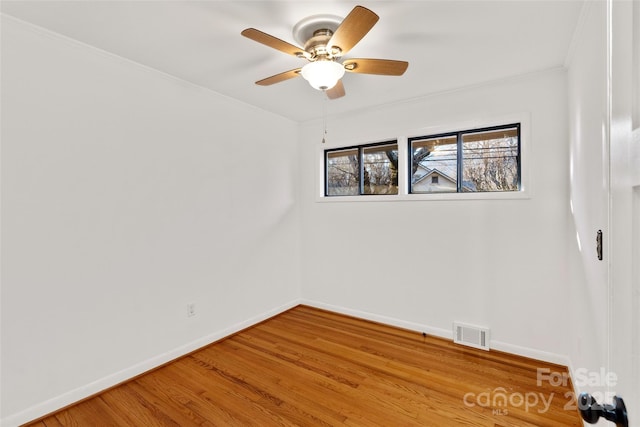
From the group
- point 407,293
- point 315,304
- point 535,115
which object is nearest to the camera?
point 535,115

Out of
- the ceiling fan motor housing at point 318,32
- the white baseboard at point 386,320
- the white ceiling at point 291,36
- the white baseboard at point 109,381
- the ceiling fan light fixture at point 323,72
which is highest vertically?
the white ceiling at point 291,36

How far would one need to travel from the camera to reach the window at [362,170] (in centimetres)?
359

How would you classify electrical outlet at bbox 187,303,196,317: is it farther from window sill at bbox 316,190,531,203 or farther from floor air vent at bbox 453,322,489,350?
floor air vent at bbox 453,322,489,350

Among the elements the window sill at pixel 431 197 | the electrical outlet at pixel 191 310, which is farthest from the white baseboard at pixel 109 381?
the window sill at pixel 431 197

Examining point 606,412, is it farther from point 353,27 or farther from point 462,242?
point 462,242

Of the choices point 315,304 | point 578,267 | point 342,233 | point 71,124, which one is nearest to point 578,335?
point 578,267

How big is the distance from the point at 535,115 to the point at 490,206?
32.9 inches

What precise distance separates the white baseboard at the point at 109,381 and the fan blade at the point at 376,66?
8.76ft

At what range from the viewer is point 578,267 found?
2135mm

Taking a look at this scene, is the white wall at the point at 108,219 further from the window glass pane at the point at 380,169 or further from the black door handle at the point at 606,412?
the black door handle at the point at 606,412

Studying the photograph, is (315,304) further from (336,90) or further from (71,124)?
(71,124)

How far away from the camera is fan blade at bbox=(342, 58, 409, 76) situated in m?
1.93

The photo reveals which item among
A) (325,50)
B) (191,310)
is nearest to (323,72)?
(325,50)

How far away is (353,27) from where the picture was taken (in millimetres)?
1594
